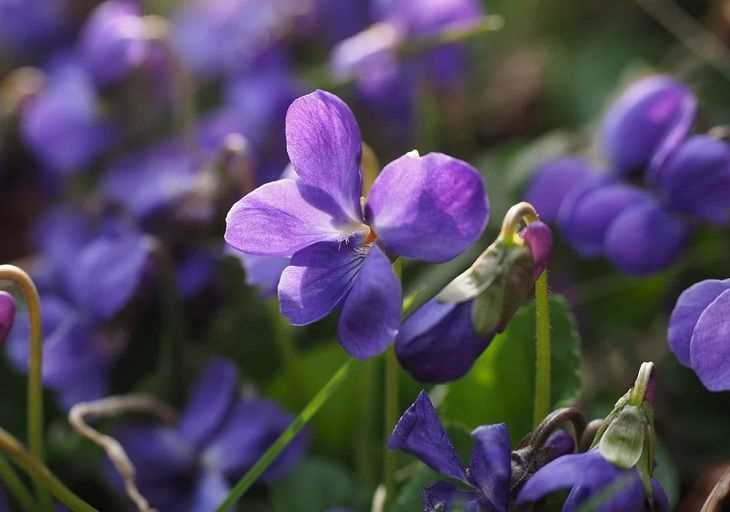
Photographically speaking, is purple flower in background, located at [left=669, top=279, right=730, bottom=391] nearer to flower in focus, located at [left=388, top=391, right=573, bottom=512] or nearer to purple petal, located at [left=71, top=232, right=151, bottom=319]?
flower in focus, located at [left=388, top=391, right=573, bottom=512]

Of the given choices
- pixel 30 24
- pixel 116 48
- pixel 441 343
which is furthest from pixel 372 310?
pixel 30 24

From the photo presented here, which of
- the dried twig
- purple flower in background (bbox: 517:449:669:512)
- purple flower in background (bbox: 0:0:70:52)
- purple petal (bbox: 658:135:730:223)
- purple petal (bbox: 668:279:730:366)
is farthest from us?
purple flower in background (bbox: 0:0:70:52)

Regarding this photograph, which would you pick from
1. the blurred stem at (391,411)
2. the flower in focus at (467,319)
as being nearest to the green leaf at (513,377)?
the blurred stem at (391,411)

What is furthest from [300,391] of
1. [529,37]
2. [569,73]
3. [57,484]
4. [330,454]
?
[529,37]

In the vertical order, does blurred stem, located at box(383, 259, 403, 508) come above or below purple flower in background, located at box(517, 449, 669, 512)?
below

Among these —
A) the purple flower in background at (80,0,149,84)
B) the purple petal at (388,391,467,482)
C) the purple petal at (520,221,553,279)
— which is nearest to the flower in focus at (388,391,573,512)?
the purple petal at (388,391,467,482)

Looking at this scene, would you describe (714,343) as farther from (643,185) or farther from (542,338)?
(643,185)
